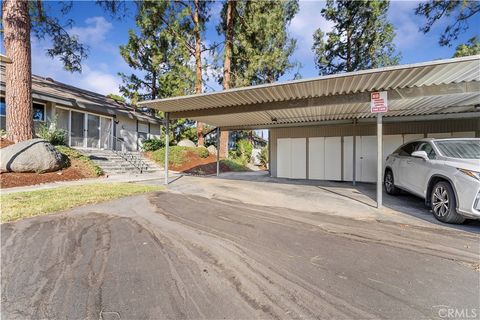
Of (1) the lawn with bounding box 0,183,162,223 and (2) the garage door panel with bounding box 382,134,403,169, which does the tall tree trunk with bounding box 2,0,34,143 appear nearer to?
(1) the lawn with bounding box 0,183,162,223

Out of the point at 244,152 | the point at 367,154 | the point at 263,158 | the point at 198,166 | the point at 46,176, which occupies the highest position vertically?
the point at 244,152

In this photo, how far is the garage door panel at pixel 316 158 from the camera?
35.1ft

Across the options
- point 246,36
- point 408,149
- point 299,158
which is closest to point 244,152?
point 246,36

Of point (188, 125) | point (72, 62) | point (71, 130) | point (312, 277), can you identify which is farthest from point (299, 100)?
point (188, 125)

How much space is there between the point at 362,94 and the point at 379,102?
0.46 metres

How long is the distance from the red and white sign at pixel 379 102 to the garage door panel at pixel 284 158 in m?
6.18

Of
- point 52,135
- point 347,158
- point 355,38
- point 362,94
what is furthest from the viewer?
point 355,38

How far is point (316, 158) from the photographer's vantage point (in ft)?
35.4

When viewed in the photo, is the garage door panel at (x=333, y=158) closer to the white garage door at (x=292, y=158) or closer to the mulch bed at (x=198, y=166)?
the white garage door at (x=292, y=158)

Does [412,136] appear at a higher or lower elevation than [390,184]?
higher

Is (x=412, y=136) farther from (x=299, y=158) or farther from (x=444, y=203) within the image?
(x=444, y=203)

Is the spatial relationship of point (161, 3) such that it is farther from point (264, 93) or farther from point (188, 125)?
point (264, 93)

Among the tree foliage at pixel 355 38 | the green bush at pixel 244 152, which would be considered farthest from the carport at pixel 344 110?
the tree foliage at pixel 355 38

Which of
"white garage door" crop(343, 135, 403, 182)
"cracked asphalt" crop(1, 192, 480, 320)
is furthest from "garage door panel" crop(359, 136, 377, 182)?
"cracked asphalt" crop(1, 192, 480, 320)
